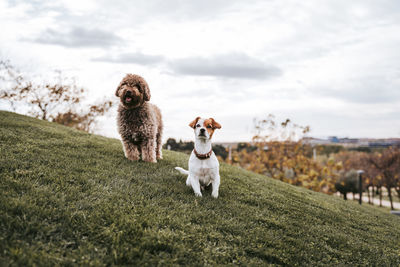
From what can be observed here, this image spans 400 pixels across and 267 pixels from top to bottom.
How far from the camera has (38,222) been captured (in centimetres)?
314

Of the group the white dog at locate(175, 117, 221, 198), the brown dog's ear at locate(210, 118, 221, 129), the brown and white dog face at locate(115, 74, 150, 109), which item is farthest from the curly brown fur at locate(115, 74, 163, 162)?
the brown dog's ear at locate(210, 118, 221, 129)

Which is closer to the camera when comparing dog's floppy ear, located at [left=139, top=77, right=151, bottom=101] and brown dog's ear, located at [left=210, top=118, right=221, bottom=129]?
brown dog's ear, located at [left=210, top=118, right=221, bottom=129]

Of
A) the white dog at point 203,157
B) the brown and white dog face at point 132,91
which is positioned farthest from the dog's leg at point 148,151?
the white dog at point 203,157

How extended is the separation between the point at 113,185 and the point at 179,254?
2.20m

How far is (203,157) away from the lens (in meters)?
5.09

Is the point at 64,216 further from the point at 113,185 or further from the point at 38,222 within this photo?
the point at 113,185

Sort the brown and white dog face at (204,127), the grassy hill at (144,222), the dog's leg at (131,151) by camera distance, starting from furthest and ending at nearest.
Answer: the dog's leg at (131,151) < the brown and white dog face at (204,127) < the grassy hill at (144,222)

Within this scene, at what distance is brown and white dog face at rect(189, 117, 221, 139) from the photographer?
4.96m

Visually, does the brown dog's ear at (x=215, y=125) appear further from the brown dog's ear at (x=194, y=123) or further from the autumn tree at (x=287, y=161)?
the autumn tree at (x=287, y=161)

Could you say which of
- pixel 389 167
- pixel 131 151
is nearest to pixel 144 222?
pixel 131 151

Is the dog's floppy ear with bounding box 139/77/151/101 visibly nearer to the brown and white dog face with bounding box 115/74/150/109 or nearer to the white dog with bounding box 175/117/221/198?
the brown and white dog face with bounding box 115/74/150/109

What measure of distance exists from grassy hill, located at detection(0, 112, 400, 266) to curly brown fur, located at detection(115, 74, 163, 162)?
0.52 m

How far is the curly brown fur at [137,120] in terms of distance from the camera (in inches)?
264

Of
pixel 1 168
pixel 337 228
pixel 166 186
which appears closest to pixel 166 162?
pixel 166 186
